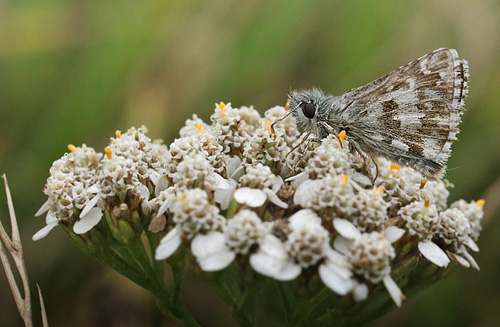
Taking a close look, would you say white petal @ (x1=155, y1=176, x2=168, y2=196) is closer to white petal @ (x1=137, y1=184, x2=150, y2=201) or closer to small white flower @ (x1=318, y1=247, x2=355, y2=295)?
white petal @ (x1=137, y1=184, x2=150, y2=201)

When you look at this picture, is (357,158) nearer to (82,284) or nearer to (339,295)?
(339,295)

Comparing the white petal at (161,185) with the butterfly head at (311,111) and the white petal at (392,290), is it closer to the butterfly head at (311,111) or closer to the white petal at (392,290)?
the butterfly head at (311,111)

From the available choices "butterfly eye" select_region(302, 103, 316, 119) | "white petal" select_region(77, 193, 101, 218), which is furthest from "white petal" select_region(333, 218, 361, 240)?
"white petal" select_region(77, 193, 101, 218)

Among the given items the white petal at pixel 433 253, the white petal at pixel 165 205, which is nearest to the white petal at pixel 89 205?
the white petal at pixel 165 205

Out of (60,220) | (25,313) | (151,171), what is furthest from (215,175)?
(25,313)

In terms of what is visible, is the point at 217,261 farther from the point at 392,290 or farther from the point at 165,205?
the point at 392,290

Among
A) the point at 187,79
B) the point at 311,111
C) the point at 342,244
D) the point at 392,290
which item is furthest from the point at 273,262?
the point at 187,79
